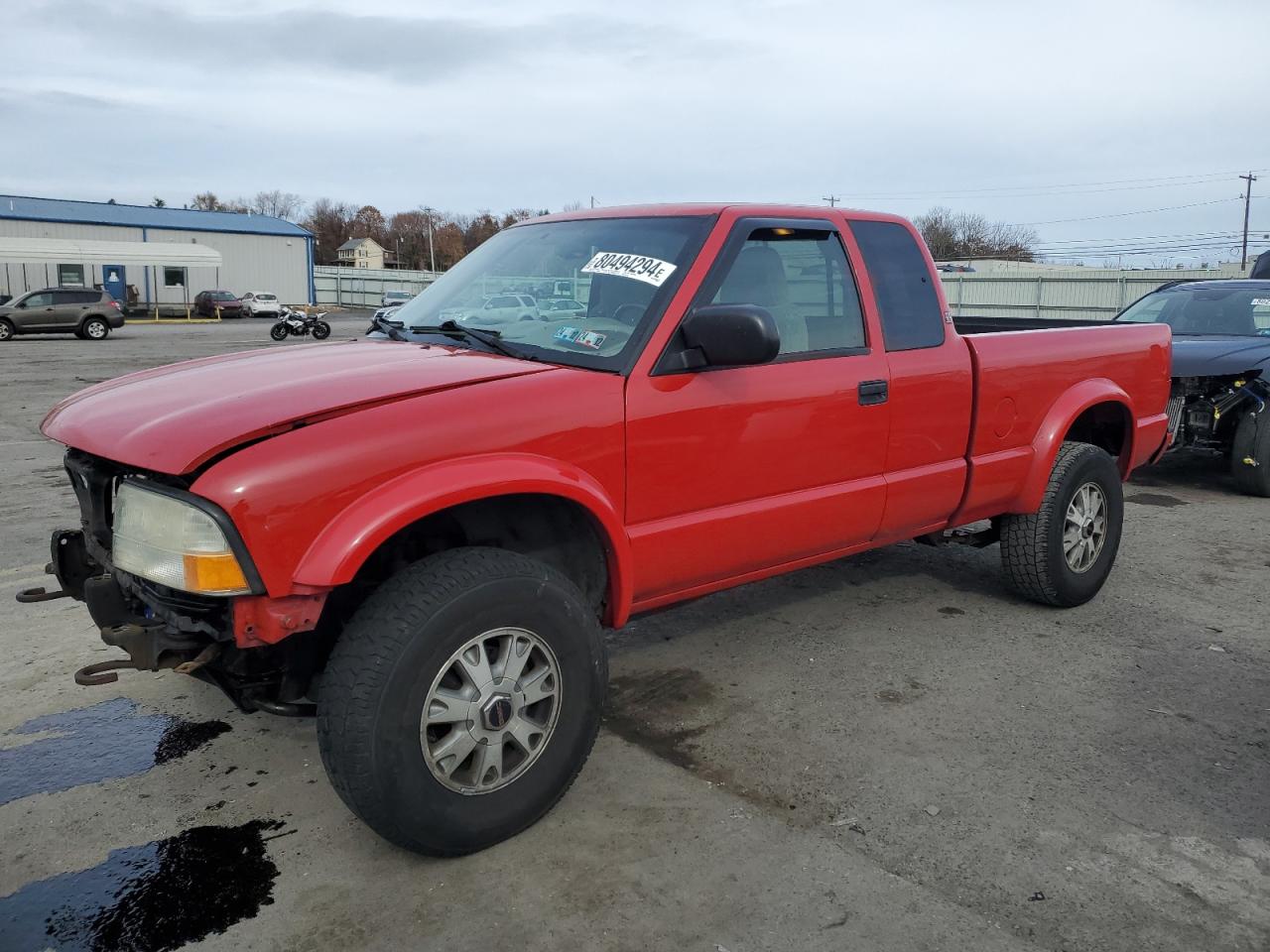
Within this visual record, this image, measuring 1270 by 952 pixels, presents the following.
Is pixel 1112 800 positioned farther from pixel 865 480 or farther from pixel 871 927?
pixel 865 480

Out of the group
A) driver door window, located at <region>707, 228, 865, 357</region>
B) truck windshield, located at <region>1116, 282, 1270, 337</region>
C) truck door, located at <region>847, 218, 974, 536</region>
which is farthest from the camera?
truck windshield, located at <region>1116, 282, 1270, 337</region>

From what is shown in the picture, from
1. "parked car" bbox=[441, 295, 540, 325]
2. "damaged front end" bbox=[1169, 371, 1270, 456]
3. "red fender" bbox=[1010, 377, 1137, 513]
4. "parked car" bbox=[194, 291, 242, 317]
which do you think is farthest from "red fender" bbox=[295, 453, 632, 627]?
"parked car" bbox=[194, 291, 242, 317]

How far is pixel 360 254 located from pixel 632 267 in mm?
107107

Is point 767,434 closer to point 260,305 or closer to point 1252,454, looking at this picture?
point 1252,454

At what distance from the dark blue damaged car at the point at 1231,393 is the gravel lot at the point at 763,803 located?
3.34 m

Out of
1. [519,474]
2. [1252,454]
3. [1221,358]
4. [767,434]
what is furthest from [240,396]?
[1252,454]

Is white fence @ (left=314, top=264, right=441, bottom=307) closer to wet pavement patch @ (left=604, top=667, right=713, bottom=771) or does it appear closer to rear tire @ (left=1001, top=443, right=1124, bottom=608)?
rear tire @ (left=1001, top=443, right=1124, bottom=608)

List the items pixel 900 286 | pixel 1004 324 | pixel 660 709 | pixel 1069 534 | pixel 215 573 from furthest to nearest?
1. pixel 1004 324
2. pixel 1069 534
3. pixel 900 286
4. pixel 660 709
5. pixel 215 573

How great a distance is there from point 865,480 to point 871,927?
1882 mm

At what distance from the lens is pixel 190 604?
2633 millimetres

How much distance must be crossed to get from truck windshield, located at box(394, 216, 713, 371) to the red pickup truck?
0.04ft

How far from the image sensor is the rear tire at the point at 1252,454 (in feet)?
25.6

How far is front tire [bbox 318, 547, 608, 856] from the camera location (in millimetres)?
2580

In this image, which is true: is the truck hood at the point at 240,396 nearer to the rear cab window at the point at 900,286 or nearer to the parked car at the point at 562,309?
the parked car at the point at 562,309
